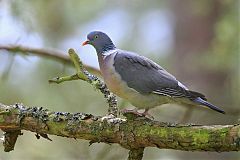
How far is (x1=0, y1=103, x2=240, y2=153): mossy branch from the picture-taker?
2.59 metres

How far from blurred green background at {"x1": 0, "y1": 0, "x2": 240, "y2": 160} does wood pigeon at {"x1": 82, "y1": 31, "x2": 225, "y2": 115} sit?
91cm

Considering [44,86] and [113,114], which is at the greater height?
[44,86]

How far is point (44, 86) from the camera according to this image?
7.25 metres

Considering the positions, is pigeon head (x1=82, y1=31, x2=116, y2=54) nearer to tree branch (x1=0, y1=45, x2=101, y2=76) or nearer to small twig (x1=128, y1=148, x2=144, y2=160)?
small twig (x1=128, y1=148, x2=144, y2=160)

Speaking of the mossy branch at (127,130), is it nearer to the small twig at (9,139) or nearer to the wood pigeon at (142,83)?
the small twig at (9,139)

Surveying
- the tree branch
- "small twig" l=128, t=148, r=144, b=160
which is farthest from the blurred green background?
"small twig" l=128, t=148, r=144, b=160

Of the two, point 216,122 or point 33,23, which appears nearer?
point 33,23

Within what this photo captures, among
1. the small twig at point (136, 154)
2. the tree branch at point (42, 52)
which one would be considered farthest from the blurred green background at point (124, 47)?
the small twig at point (136, 154)

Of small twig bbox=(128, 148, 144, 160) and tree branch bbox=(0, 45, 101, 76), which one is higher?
tree branch bbox=(0, 45, 101, 76)

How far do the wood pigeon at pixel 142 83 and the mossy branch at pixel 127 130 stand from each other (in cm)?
37

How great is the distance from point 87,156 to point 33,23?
1.59 metres

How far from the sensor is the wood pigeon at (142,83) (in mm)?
3350

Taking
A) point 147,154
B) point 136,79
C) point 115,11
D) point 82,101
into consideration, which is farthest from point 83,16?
point 136,79

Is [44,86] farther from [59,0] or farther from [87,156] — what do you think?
[87,156]
